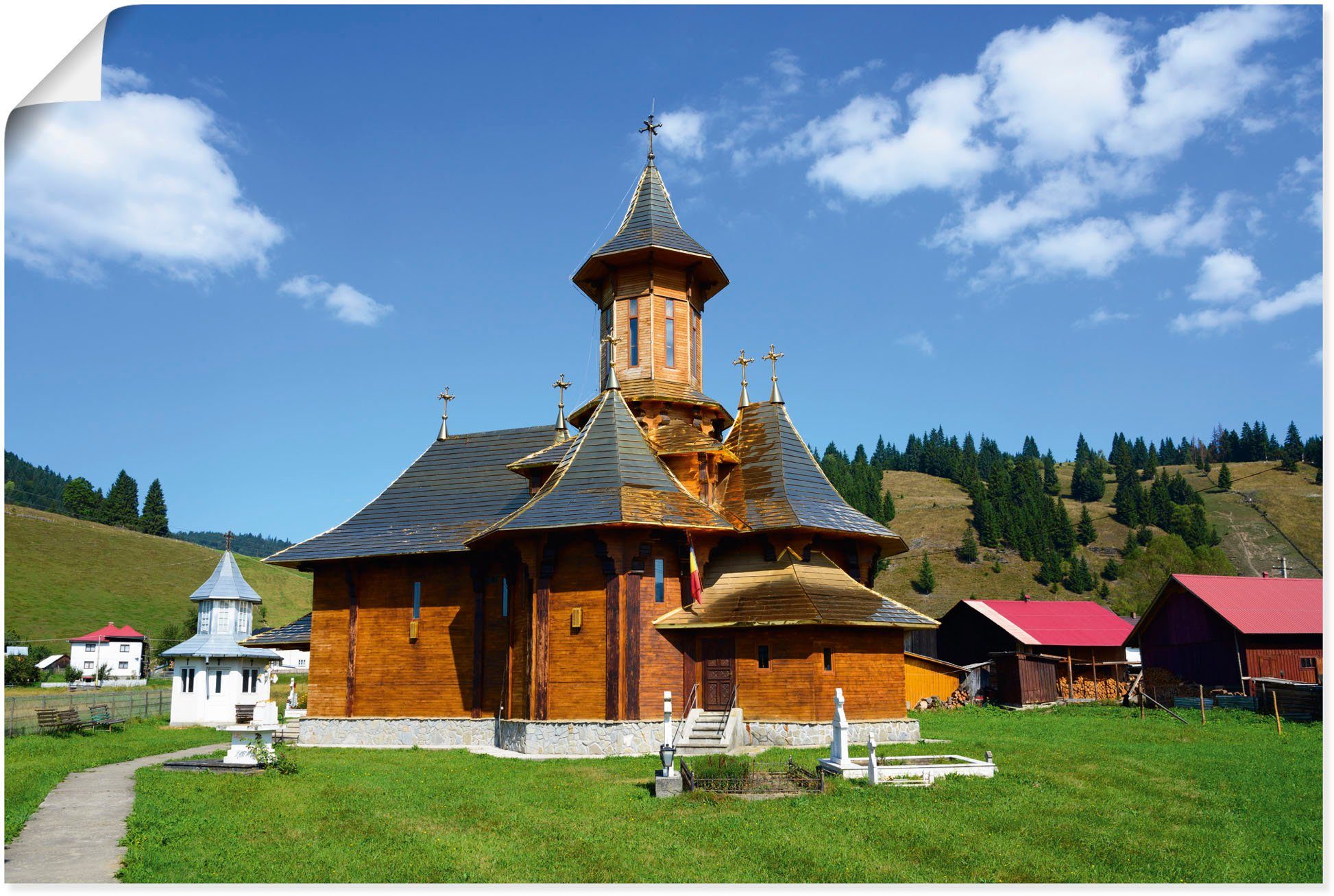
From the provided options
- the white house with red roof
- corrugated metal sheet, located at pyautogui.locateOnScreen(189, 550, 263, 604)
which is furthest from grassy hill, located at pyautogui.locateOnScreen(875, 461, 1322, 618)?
the white house with red roof

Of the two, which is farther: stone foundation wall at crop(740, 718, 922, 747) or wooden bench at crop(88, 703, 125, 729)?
wooden bench at crop(88, 703, 125, 729)

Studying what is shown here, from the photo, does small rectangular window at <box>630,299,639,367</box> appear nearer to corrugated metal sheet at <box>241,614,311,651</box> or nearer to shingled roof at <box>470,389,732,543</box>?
shingled roof at <box>470,389,732,543</box>

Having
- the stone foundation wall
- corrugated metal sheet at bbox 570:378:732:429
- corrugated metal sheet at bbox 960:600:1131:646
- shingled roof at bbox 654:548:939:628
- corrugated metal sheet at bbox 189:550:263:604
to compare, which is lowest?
the stone foundation wall

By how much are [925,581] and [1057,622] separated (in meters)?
60.6

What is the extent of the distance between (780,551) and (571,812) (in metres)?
12.5

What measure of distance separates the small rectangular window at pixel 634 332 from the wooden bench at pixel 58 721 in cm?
2068

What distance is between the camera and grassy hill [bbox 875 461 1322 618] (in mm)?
102938

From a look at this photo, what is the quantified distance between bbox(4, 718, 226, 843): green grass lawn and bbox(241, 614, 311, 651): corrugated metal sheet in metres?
3.19

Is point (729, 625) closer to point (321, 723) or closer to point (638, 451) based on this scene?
point (638, 451)

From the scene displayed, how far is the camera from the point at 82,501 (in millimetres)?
140250

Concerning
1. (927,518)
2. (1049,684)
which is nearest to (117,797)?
(1049,684)

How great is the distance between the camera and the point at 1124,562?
4601 inches

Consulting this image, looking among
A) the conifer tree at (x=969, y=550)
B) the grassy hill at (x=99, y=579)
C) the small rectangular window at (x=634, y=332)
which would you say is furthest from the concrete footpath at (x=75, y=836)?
the conifer tree at (x=969, y=550)

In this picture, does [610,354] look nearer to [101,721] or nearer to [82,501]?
[101,721]
